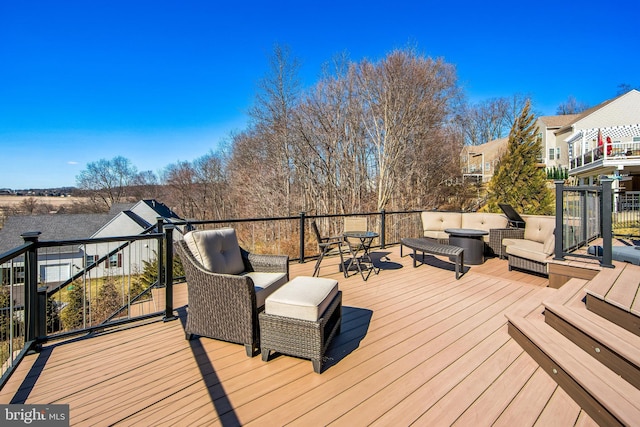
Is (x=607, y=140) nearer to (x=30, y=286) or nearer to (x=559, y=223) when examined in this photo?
(x=559, y=223)

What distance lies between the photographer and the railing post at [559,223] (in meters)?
3.55

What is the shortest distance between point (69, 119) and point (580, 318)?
2768 cm

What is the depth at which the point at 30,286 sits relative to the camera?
7.32 feet

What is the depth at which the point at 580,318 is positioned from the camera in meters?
2.28

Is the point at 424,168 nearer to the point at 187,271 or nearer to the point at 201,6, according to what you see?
the point at 201,6

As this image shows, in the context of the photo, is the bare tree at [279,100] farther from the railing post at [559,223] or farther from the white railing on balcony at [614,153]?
the white railing on balcony at [614,153]

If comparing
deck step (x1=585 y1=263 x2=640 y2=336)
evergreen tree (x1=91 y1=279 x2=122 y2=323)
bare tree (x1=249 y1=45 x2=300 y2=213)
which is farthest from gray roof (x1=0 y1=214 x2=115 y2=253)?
deck step (x1=585 y1=263 x2=640 y2=336)

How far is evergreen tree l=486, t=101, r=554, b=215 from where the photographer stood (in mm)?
11398

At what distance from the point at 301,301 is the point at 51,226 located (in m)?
21.3

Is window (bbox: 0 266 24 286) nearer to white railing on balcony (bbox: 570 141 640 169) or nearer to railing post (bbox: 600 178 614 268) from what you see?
railing post (bbox: 600 178 614 268)

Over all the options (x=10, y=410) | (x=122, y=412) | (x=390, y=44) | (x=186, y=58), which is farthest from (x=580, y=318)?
(x=186, y=58)

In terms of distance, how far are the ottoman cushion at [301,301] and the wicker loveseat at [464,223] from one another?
454 cm

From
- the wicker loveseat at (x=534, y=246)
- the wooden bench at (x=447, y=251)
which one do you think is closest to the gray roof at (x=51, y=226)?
the wooden bench at (x=447, y=251)

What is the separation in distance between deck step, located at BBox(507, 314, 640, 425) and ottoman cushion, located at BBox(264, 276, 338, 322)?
157 cm
